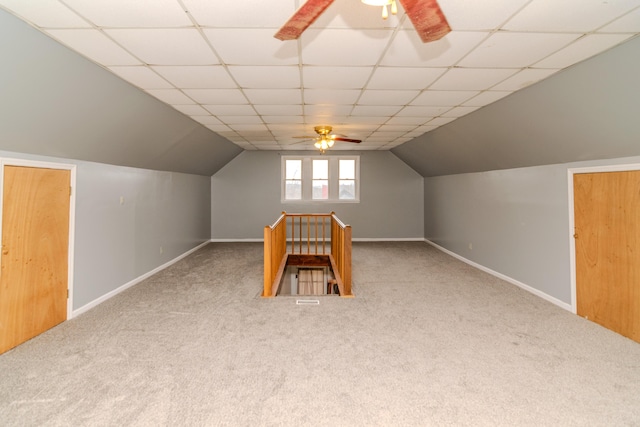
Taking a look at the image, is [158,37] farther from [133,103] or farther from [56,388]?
[56,388]

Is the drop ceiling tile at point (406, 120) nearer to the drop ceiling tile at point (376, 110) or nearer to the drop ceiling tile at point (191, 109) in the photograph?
the drop ceiling tile at point (376, 110)

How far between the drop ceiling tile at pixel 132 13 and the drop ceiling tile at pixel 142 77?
792 mm

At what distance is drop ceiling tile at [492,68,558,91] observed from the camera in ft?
9.73

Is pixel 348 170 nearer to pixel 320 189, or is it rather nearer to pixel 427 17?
pixel 320 189

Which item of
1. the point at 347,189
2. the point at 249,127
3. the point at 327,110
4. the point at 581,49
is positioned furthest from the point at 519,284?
the point at 249,127

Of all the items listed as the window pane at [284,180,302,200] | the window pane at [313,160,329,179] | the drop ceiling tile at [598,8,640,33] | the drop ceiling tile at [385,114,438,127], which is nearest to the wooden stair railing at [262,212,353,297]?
the window pane at [284,180,302,200]

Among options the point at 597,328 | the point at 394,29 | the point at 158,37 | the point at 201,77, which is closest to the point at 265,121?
the point at 201,77

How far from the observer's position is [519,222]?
4.78m

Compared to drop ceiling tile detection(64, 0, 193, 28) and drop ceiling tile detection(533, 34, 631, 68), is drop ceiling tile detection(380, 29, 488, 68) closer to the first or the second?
drop ceiling tile detection(533, 34, 631, 68)

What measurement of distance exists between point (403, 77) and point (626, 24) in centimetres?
169

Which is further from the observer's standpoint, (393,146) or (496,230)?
(393,146)

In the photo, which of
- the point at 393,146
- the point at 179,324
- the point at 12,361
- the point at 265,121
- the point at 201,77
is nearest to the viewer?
the point at 12,361

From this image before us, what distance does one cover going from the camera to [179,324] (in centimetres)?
343

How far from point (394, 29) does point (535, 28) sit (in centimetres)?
106
